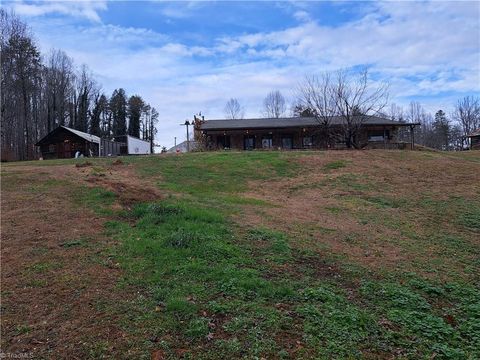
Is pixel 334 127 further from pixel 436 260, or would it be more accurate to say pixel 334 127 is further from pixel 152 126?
pixel 152 126

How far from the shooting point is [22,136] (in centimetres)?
4875

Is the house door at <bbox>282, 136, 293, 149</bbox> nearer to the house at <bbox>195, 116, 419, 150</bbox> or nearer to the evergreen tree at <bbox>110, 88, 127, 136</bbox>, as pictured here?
the house at <bbox>195, 116, 419, 150</bbox>

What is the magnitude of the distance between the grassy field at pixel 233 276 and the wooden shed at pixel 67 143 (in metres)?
30.6

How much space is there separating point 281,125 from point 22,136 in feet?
115

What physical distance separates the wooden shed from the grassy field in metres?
30.6

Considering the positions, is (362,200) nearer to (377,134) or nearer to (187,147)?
(377,134)

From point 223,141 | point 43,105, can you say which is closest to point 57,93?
point 43,105

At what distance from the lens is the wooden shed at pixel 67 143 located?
3981 centimetres

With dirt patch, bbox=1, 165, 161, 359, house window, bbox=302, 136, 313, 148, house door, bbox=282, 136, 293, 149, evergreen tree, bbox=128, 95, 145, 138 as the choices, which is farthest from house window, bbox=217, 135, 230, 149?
evergreen tree, bbox=128, 95, 145, 138

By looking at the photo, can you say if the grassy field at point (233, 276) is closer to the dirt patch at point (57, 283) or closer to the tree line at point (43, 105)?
the dirt patch at point (57, 283)

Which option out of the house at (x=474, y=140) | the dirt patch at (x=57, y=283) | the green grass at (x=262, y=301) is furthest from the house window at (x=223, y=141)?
the house at (x=474, y=140)

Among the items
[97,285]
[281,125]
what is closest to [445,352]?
[97,285]

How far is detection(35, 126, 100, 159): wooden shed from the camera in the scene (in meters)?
39.8

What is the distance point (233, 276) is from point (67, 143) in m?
40.1
